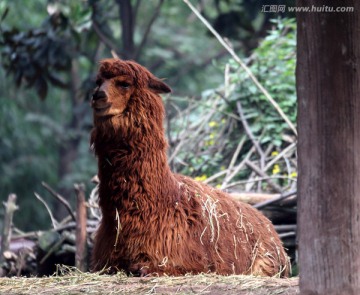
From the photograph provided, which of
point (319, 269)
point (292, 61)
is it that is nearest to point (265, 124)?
point (292, 61)

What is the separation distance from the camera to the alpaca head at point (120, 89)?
21.4 ft

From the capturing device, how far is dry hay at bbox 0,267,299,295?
542 centimetres

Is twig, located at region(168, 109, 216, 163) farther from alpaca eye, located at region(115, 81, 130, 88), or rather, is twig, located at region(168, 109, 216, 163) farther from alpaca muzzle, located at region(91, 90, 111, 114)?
alpaca muzzle, located at region(91, 90, 111, 114)

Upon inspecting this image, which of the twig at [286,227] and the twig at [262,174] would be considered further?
the twig at [262,174]

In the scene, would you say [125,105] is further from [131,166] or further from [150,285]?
[150,285]

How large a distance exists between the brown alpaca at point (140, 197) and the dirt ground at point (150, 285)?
15.7 inches

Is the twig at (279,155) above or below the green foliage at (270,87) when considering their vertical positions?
below

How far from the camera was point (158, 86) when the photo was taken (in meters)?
6.76

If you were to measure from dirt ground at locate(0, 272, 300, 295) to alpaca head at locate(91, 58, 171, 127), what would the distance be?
4.15 ft

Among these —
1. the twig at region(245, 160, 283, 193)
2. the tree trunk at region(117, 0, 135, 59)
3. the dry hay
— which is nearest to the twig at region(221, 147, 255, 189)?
the twig at region(245, 160, 283, 193)

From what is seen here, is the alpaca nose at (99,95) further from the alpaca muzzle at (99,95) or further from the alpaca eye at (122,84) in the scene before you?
the alpaca eye at (122,84)

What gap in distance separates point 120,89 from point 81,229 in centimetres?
268

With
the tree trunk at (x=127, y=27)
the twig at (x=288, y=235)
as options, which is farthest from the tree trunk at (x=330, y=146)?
the tree trunk at (x=127, y=27)

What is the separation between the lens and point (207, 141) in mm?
11703
